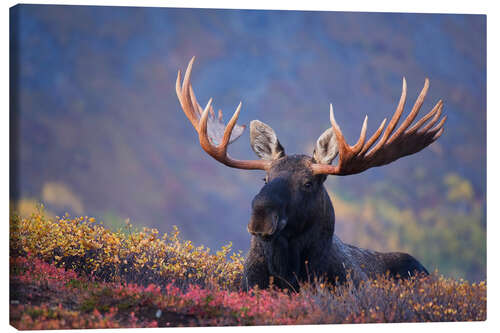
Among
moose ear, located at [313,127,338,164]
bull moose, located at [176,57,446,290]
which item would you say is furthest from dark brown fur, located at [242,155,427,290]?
moose ear, located at [313,127,338,164]

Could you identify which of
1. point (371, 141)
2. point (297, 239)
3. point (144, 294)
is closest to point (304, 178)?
point (297, 239)

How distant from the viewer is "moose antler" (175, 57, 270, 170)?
7.73 meters

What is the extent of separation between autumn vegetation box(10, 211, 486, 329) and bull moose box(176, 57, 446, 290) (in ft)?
0.71

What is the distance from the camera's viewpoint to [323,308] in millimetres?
7285

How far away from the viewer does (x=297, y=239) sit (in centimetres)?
Answer: 750

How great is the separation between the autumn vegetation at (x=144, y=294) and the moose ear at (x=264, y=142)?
136 cm

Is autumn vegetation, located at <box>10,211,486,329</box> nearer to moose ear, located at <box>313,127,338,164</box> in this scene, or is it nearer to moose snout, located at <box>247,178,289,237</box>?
moose snout, located at <box>247,178,289,237</box>

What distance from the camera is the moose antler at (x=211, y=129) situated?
304 inches

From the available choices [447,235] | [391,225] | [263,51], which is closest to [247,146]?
[263,51]

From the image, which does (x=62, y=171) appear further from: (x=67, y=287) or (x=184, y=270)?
(x=184, y=270)

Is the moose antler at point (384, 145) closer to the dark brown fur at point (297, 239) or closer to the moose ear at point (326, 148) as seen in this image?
the moose ear at point (326, 148)

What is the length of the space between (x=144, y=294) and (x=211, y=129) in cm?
204

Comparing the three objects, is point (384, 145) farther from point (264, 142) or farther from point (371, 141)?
point (264, 142)

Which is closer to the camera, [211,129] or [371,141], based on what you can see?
[371,141]
